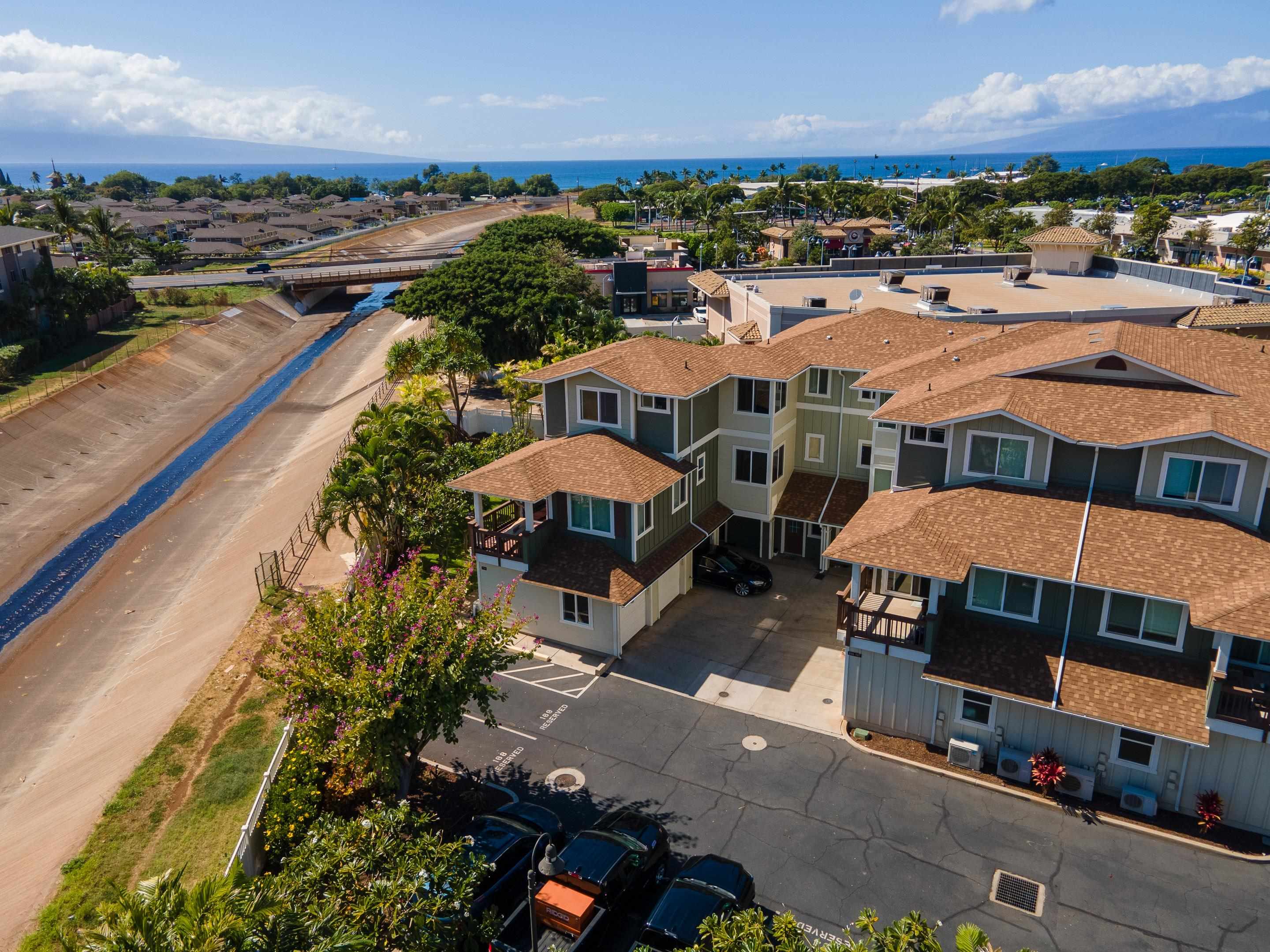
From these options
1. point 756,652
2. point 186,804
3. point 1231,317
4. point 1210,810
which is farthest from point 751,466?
point 1231,317

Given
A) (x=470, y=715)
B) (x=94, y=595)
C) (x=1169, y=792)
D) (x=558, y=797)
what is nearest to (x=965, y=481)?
(x=1169, y=792)

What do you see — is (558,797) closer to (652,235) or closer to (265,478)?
(265,478)

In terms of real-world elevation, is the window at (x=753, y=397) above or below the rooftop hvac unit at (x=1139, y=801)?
above

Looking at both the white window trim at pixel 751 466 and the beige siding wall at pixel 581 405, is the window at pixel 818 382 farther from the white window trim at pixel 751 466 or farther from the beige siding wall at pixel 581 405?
the beige siding wall at pixel 581 405

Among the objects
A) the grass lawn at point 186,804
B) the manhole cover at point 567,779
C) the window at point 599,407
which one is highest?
the window at point 599,407

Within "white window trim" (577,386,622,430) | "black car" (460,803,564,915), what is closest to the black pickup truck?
"black car" (460,803,564,915)

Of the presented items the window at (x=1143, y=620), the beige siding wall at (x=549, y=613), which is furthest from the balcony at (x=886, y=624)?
the beige siding wall at (x=549, y=613)

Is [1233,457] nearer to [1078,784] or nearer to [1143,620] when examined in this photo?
[1143,620]
